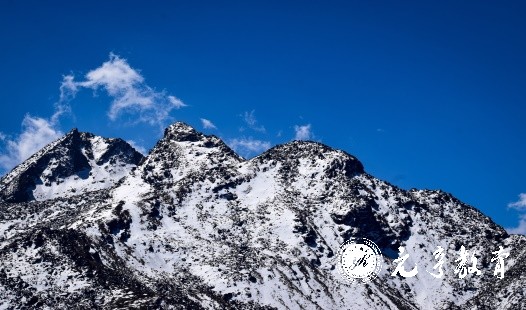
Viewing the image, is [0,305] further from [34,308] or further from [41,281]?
[41,281]

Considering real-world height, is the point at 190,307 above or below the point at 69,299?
above

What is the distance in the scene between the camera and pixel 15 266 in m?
198

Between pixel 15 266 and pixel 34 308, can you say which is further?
pixel 15 266

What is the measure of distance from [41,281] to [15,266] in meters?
11.2

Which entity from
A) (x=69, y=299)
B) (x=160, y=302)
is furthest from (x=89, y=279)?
(x=160, y=302)

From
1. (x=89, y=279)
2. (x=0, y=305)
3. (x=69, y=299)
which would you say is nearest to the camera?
(x=0, y=305)

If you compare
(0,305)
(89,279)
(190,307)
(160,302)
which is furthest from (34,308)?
(190,307)

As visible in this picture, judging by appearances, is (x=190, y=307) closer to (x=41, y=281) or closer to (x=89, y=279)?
(x=89, y=279)

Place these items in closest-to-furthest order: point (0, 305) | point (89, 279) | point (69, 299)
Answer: point (0, 305) → point (69, 299) → point (89, 279)

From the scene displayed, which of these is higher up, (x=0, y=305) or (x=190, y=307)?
(x=190, y=307)

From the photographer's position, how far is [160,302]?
18350 centimetres

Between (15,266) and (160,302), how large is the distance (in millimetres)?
50395

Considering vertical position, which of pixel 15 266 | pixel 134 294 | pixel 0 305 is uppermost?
pixel 134 294

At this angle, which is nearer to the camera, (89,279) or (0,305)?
(0,305)
